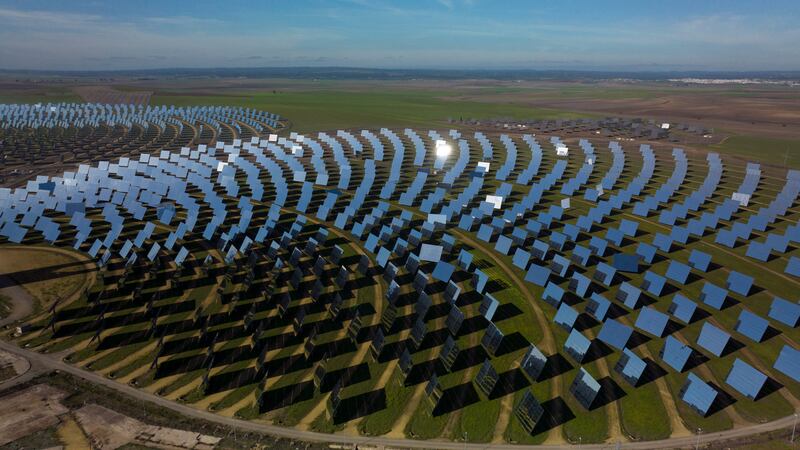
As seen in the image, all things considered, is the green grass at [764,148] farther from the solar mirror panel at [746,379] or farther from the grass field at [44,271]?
the grass field at [44,271]

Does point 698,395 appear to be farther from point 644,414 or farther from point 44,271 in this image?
point 44,271

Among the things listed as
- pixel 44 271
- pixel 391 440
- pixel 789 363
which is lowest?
pixel 391 440

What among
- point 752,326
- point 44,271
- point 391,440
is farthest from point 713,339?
point 44,271

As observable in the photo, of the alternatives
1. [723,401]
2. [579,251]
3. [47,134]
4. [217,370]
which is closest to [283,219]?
[217,370]

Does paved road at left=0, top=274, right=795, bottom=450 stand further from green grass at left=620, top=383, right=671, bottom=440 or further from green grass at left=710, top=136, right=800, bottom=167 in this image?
green grass at left=710, top=136, right=800, bottom=167

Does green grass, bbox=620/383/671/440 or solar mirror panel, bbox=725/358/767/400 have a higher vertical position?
solar mirror panel, bbox=725/358/767/400

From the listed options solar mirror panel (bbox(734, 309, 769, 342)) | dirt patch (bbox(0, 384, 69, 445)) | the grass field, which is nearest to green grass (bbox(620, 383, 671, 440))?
solar mirror panel (bbox(734, 309, 769, 342))

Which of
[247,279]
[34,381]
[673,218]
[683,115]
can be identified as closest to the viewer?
[34,381]

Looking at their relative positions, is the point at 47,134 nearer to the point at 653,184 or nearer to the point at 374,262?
the point at 374,262
